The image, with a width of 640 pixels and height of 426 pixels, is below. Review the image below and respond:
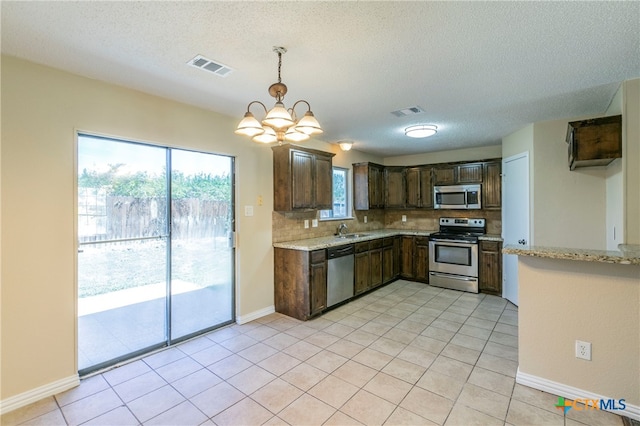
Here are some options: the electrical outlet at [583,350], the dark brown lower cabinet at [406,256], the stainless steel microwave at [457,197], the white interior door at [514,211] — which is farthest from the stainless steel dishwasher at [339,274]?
the electrical outlet at [583,350]

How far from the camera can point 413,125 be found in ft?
13.3

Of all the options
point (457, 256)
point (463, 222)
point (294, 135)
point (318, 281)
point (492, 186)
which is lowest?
point (318, 281)

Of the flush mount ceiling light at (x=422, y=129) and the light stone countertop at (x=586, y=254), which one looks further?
the flush mount ceiling light at (x=422, y=129)

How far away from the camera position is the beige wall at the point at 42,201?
2197mm

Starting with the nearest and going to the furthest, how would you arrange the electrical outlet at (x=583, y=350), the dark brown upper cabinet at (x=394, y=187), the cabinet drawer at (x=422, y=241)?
the electrical outlet at (x=583, y=350)
the cabinet drawer at (x=422, y=241)
the dark brown upper cabinet at (x=394, y=187)

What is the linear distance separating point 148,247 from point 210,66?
191cm

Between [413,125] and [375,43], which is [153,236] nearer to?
[375,43]

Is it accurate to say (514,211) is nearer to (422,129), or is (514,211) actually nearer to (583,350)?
(422,129)

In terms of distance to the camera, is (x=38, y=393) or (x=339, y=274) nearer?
(x=38, y=393)

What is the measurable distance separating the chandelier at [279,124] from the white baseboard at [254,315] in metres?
2.40

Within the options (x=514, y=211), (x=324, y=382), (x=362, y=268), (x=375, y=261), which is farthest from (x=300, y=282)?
(x=514, y=211)

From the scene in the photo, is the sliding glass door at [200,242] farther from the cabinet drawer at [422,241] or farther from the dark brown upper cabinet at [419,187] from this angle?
the dark brown upper cabinet at [419,187]

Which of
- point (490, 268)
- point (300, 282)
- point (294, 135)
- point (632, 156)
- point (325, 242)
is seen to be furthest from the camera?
point (490, 268)

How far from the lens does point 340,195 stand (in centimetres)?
568
